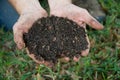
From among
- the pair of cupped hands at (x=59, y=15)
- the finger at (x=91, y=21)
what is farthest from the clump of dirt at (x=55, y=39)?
the finger at (x=91, y=21)

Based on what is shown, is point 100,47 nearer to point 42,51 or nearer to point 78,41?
point 78,41

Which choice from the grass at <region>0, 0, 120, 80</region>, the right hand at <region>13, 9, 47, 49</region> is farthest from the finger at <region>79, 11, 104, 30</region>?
the right hand at <region>13, 9, 47, 49</region>

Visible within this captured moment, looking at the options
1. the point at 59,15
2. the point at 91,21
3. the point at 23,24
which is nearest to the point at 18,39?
the point at 23,24

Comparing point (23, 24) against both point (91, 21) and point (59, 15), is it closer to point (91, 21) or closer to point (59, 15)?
point (59, 15)

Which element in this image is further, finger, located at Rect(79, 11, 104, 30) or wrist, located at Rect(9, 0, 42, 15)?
wrist, located at Rect(9, 0, 42, 15)

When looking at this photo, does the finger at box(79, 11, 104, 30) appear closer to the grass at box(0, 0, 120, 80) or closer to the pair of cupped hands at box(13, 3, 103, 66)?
the pair of cupped hands at box(13, 3, 103, 66)

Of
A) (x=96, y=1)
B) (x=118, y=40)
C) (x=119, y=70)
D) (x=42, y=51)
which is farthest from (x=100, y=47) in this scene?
(x=96, y=1)
